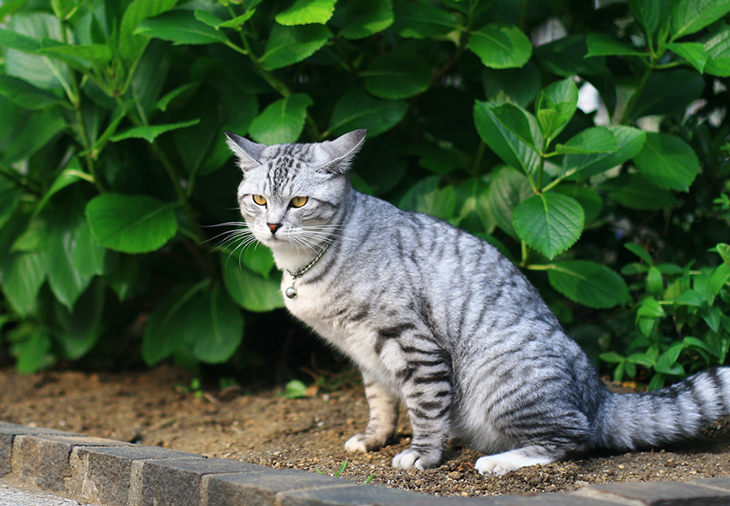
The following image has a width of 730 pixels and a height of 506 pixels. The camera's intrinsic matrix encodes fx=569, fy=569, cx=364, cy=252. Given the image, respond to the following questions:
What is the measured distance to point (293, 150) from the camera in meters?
2.55

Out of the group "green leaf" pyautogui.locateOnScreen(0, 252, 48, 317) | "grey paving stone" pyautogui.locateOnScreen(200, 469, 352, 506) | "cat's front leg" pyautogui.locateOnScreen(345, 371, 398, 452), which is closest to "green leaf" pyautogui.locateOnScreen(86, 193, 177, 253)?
"green leaf" pyautogui.locateOnScreen(0, 252, 48, 317)

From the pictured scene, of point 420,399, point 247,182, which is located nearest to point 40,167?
point 247,182

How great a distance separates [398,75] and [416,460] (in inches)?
77.1

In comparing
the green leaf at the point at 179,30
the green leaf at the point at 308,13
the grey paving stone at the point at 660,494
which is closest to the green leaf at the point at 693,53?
the green leaf at the point at 308,13

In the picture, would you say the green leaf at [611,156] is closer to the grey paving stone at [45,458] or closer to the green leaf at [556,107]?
the green leaf at [556,107]

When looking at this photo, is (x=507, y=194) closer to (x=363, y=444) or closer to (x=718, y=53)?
(x=718, y=53)

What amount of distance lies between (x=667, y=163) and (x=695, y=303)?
701mm

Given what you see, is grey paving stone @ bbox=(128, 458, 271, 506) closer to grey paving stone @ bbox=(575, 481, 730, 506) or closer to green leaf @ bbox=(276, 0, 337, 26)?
grey paving stone @ bbox=(575, 481, 730, 506)

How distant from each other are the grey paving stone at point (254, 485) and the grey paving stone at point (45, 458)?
30.3 inches

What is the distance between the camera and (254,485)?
1.63 meters

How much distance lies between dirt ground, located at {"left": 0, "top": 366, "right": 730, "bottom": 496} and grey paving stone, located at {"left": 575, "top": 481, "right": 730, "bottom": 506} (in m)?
0.31

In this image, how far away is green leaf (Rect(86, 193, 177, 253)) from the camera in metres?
2.90

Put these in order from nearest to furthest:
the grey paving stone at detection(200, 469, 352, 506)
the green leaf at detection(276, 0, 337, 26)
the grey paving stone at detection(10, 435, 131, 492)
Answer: the grey paving stone at detection(200, 469, 352, 506) → the grey paving stone at detection(10, 435, 131, 492) → the green leaf at detection(276, 0, 337, 26)

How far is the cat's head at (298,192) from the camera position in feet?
7.75
